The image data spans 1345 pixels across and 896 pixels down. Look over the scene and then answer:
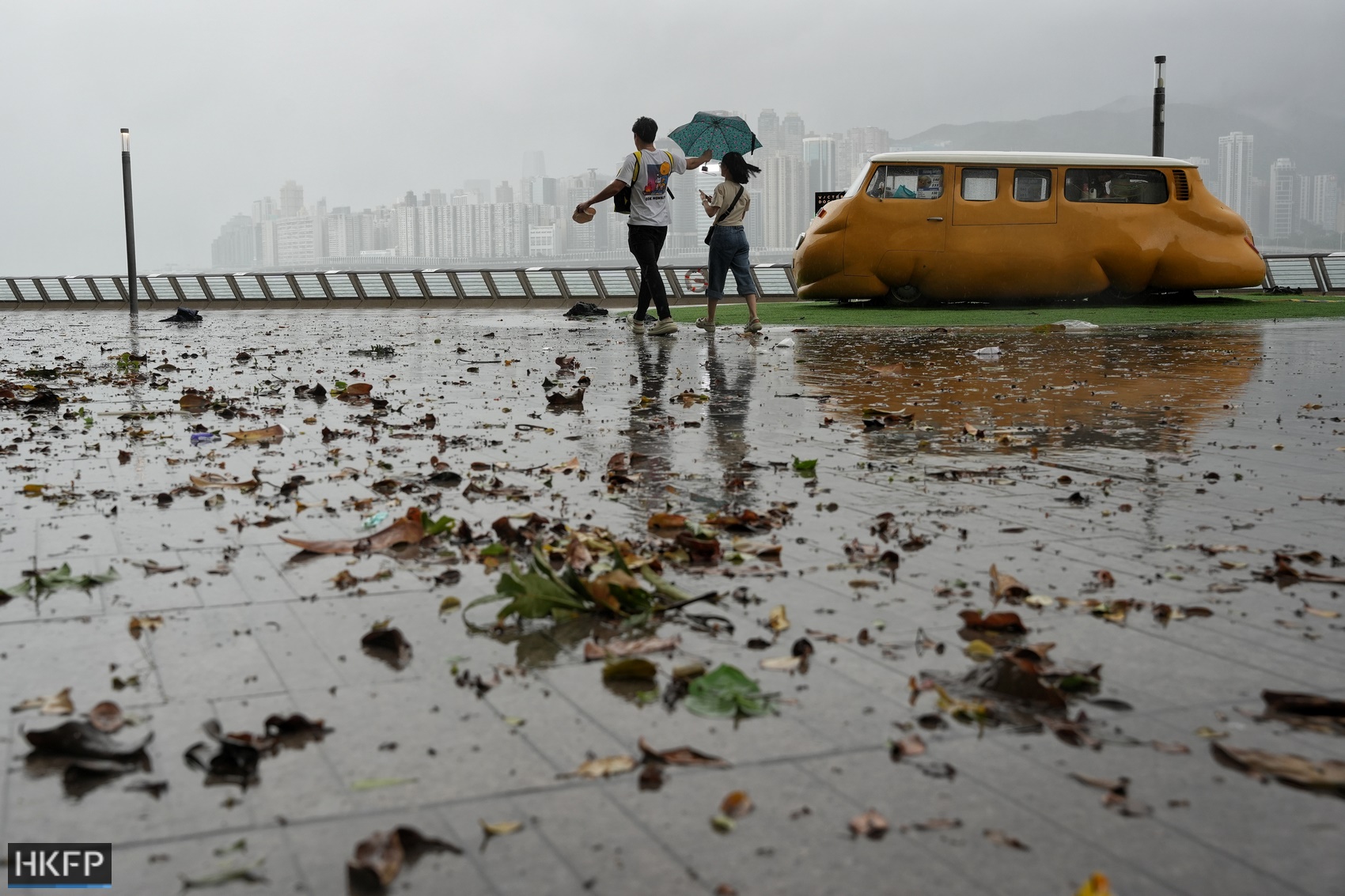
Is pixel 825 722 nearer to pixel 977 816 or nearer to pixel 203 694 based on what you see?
pixel 977 816

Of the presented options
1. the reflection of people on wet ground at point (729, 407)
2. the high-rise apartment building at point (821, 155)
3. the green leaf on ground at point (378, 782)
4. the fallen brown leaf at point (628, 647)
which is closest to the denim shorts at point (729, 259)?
the reflection of people on wet ground at point (729, 407)

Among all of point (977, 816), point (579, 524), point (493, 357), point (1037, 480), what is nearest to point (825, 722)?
point (977, 816)

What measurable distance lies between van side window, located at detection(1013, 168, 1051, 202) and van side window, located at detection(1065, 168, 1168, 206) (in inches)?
14.0

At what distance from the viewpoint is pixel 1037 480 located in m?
5.52

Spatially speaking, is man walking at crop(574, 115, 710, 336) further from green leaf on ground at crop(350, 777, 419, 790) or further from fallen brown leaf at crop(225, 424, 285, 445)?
green leaf on ground at crop(350, 777, 419, 790)

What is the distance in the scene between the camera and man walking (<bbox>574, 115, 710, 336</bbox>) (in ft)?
48.8

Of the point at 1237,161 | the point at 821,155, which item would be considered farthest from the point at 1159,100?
the point at 1237,161

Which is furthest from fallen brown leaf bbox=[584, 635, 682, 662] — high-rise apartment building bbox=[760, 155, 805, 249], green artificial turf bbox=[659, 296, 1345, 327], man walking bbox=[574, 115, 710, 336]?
high-rise apartment building bbox=[760, 155, 805, 249]

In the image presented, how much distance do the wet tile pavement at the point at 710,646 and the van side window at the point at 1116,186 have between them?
619 inches

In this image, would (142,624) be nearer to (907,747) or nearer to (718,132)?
(907,747)

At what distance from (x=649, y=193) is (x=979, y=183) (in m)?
8.90

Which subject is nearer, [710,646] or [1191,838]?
[1191,838]

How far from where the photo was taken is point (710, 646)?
3.24 meters

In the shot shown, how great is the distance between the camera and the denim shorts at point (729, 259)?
52.5 ft
